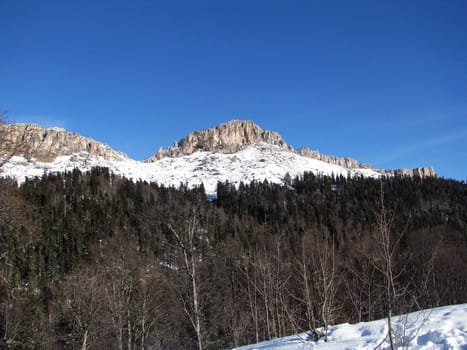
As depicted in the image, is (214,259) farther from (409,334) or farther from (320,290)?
(409,334)

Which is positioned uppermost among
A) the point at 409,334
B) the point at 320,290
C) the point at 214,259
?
the point at 214,259

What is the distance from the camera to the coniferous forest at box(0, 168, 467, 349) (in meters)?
15.3

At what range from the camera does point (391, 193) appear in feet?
505

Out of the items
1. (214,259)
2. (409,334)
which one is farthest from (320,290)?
(214,259)

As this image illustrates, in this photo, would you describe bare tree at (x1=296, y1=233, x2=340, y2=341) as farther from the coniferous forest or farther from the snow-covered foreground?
the snow-covered foreground

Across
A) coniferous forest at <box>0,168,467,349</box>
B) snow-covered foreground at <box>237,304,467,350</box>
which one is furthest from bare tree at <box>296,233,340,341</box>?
snow-covered foreground at <box>237,304,467,350</box>

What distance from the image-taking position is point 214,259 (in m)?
78.3

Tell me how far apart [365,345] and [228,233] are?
4142 inches

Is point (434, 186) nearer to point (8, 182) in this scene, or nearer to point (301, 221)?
point (301, 221)

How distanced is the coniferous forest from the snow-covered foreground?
722 mm

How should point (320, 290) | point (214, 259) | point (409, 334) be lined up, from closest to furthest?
1. point (409, 334)
2. point (320, 290)
3. point (214, 259)

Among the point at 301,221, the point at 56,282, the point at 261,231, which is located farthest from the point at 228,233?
the point at 56,282

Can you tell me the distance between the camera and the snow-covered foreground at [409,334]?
1016 centimetres

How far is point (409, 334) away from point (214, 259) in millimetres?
68835
